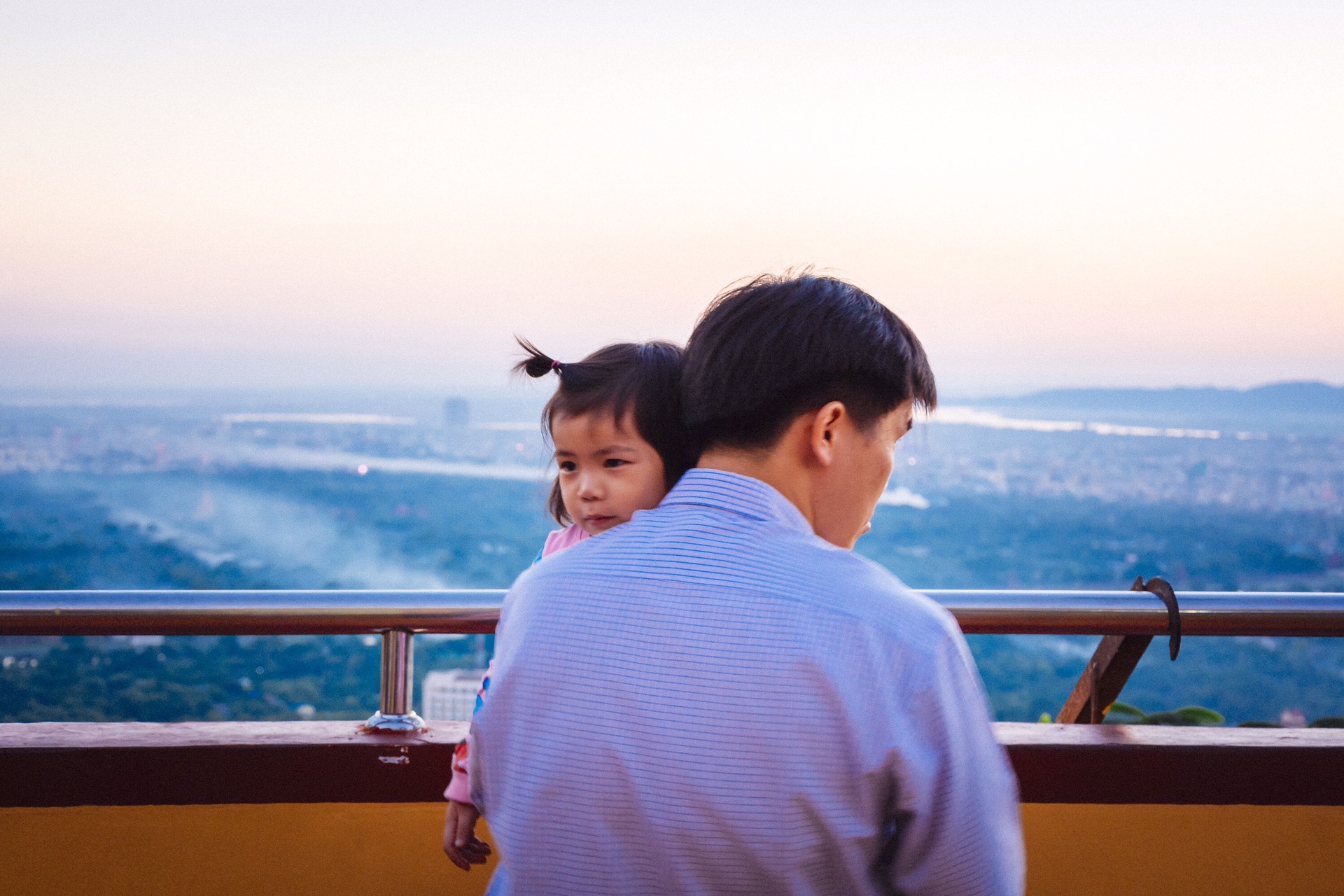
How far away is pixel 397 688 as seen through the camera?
156 cm

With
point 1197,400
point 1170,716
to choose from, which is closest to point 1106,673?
point 1170,716

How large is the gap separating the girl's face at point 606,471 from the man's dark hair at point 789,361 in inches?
23.5

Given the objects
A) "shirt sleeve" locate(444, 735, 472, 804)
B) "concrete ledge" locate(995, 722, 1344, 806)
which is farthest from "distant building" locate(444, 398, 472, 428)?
"concrete ledge" locate(995, 722, 1344, 806)

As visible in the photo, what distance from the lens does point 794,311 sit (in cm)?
93

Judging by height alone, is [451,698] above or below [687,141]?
below

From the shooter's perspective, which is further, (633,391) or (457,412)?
(457,412)

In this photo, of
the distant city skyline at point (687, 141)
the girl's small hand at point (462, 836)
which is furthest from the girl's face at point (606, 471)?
the distant city skyline at point (687, 141)

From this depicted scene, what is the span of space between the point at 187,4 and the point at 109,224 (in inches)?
91.1

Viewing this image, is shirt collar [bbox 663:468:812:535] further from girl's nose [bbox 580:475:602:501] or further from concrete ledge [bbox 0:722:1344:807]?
concrete ledge [bbox 0:722:1344:807]

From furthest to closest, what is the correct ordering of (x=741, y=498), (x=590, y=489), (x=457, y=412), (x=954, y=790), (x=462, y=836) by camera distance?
(x=457, y=412) < (x=590, y=489) < (x=462, y=836) < (x=741, y=498) < (x=954, y=790)

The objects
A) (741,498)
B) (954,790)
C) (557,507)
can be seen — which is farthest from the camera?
(557,507)

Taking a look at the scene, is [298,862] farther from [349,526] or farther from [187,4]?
[187,4]

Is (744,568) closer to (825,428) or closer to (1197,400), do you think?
(825,428)

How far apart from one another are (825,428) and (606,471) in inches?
28.2
